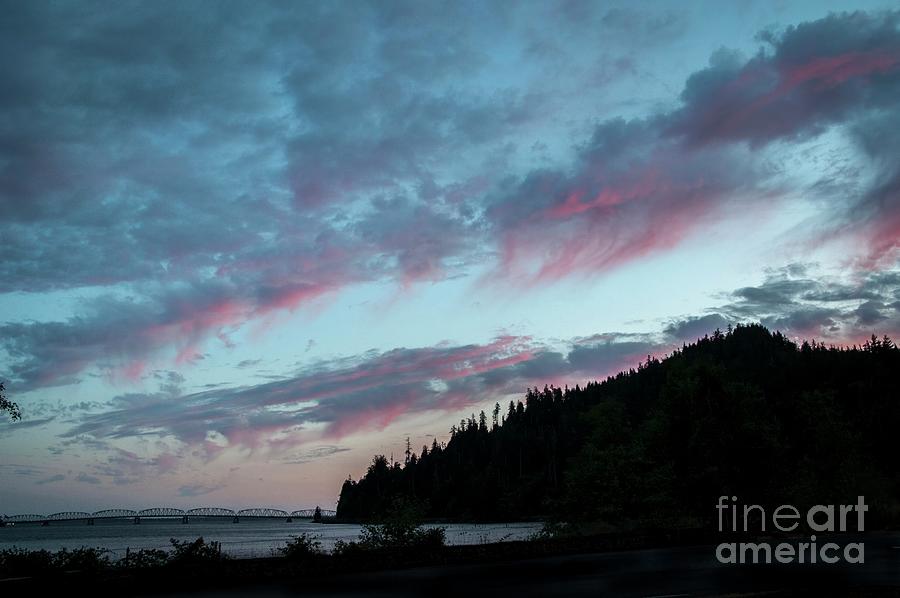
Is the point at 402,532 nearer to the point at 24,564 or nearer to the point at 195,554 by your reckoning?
the point at 195,554

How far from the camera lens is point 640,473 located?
51625mm

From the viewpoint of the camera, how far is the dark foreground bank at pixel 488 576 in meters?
18.2

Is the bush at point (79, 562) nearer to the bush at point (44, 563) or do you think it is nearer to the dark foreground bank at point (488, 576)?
the bush at point (44, 563)

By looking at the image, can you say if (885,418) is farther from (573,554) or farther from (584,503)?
(573,554)

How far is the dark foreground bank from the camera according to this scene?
715 inches

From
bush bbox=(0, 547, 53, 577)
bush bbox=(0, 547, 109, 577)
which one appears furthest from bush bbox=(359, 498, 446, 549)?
bush bbox=(0, 547, 53, 577)

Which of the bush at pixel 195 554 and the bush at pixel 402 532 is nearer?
the bush at pixel 195 554

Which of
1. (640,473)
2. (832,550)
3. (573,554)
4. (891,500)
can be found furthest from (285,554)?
(891,500)

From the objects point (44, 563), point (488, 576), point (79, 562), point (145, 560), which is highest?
point (44, 563)

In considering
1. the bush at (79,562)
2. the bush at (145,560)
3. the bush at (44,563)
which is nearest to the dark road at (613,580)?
the bush at (145,560)

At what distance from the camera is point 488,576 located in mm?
21219

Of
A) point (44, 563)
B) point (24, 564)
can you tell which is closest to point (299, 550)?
point (44, 563)

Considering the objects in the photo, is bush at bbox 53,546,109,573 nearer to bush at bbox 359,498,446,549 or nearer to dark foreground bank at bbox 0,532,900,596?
dark foreground bank at bbox 0,532,900,596

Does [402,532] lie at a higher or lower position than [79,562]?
lower
